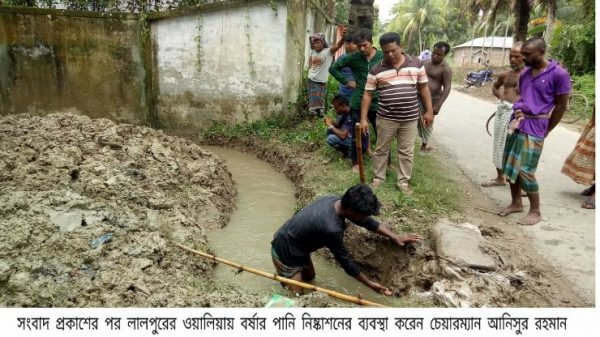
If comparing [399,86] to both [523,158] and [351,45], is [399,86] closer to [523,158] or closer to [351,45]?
[351,45]

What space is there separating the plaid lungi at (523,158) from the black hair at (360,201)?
1.85m

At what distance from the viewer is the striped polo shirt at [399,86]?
449 cm

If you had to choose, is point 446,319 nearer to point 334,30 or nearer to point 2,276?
point 2,276

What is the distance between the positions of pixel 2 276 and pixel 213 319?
161cm

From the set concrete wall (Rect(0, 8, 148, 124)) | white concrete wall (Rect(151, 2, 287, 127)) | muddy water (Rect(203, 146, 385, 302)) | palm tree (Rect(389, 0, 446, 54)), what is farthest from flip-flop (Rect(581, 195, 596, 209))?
palm tree (Rect(389, 0, 446, 54))

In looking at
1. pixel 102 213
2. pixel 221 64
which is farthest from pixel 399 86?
pixel 221 64

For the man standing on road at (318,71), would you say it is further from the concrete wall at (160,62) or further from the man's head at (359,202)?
the man's head at (359,202)

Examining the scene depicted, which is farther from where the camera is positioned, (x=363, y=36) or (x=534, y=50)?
(x=363, y=36)

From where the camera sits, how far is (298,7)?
773 cm

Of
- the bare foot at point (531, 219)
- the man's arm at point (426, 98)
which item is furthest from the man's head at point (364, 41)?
the bare foot at point (531, 219)

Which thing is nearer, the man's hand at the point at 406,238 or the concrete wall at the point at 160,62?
the man's hand at the point at 406,238

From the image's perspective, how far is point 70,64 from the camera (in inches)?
308

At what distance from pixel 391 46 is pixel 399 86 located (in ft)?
1.35

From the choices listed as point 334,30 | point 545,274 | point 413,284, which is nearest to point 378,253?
point 413,284
